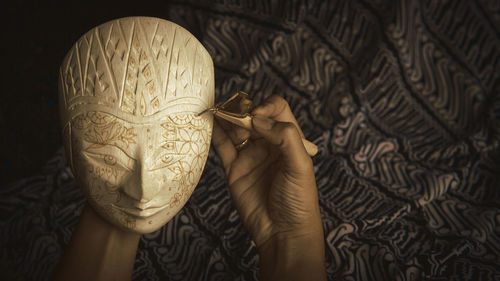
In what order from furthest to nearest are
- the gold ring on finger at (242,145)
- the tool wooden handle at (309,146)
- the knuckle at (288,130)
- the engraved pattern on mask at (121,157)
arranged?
1. the gold ring on finger at (242,145)
2. the tool wooden handle at (309,146)
3. the knuckle at (288,130)
4. the engraved pattern on mask at (121,157)

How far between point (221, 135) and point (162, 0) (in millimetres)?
1301

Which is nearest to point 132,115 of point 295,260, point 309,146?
point 309,146

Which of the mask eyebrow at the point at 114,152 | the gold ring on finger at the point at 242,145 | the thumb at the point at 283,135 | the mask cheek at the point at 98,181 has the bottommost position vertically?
the mask cheek at the point at 98,181

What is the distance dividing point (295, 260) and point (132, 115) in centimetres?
85

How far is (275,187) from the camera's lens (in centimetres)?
143

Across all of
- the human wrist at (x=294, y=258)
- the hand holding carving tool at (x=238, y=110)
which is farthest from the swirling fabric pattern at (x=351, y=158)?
the hand holding carving tool at (x=238, y=110)

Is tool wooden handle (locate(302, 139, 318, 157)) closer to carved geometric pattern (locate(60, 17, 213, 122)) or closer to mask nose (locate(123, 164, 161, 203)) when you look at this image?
carved geometric pattern (locate(60, 17, 213, 122))

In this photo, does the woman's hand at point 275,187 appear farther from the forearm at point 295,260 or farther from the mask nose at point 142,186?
the mask nose at point 142,186

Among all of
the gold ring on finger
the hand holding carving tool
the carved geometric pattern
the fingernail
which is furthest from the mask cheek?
the gold ring on finger

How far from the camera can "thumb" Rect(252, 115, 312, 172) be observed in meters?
1.27

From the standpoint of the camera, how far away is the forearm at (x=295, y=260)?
135 centimetres

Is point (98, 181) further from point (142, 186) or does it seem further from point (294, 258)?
point (294, 258)

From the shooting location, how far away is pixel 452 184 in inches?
83.9

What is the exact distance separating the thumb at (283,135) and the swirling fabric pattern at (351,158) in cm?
70
